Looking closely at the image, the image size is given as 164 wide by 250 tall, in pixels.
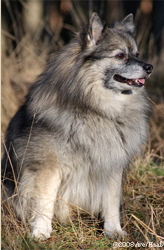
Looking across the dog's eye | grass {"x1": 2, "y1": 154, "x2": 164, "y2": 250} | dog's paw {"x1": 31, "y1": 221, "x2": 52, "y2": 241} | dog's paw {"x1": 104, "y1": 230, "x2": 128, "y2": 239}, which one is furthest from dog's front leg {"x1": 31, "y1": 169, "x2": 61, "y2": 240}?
the dog's eye

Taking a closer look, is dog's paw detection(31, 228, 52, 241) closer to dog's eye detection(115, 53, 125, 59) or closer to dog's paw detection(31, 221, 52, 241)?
dog's paw detection(31, 221, 52, 241)

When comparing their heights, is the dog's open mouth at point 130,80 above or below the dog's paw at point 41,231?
above

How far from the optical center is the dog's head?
339 cm

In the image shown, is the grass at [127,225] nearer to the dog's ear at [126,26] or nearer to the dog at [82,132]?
the dog at [82,132]

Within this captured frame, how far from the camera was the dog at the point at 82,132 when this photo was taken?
130 inches

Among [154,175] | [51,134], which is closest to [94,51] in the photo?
[51,134]

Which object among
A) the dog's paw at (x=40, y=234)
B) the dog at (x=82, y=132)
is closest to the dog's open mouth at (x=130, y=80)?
the dog at (x=82, y=132)

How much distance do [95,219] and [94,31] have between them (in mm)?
1811

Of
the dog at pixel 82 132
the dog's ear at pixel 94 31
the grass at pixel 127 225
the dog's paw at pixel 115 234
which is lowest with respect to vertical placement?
the dog's paw at pixel 115 234

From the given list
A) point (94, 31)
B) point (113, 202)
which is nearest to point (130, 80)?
point (94, 31)

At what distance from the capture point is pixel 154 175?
4523 millimetres

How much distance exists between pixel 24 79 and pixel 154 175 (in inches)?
146

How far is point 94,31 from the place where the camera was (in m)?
3.43

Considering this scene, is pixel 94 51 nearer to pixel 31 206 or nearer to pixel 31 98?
pixel 31 98
